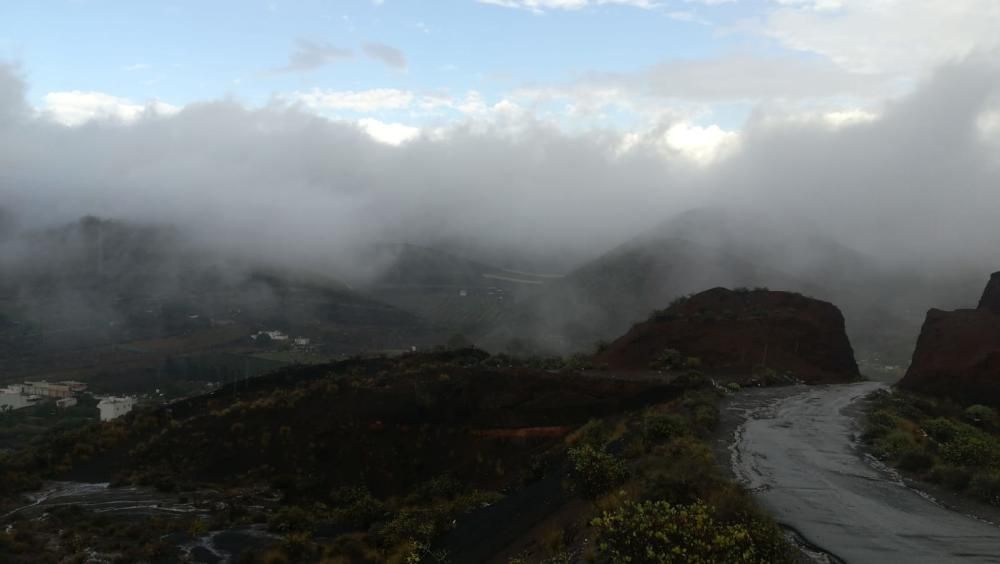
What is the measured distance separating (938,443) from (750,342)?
21.5 m

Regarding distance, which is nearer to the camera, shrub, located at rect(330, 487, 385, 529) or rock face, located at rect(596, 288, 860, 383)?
shrub, located at rect(330, 487, 385, 529)

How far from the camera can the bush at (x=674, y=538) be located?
23.4 feet

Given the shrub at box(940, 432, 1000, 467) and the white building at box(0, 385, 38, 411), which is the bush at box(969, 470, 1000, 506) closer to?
the shrub at box(940, 432, 1000, 467)

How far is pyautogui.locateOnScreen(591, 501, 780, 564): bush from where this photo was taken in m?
7.14

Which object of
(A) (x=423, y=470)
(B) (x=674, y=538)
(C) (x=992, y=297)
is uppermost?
(C) (x=992, y=297)

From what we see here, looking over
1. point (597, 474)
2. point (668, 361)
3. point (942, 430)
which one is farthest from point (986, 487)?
point (668, 361)

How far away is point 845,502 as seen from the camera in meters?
10.9

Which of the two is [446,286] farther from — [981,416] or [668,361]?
[981,416]

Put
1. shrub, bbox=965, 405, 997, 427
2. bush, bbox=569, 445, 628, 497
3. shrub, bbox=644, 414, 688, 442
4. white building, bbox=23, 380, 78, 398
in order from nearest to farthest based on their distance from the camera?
bush, bbox=569, 445, 628, 497
shrub, bbox=644, 414, 688, 442
shrub, bbox=965, 405, 997, 427
white building, bbox=23, 380, 78, 398

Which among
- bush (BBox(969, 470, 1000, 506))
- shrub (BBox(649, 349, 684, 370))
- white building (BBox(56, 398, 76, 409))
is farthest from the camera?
white building (BBox(56, 398, 76, 409))

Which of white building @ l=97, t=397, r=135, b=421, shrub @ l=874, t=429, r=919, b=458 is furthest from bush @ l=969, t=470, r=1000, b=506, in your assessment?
white building @ l=97, t=397, r=135, b=421

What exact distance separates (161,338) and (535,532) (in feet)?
368

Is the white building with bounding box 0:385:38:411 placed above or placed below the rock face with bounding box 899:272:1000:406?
below

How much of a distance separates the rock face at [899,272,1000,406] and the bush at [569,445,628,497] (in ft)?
80.8
